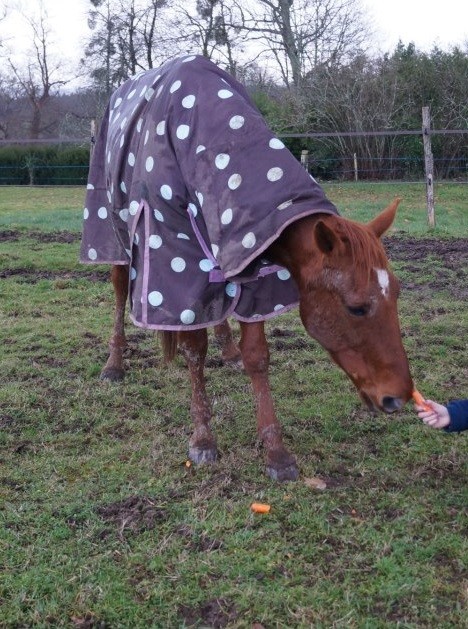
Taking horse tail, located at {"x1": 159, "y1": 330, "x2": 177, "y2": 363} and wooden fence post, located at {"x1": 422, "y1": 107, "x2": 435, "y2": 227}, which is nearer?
horse tail, located at {"x1": 159, "y1": 330, "x2": 177, "y2": 363}

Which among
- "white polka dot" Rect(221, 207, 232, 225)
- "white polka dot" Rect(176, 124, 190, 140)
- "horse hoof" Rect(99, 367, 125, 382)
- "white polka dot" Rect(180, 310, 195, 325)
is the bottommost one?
"horse hoof" Rect(99, 367, 125, 382)

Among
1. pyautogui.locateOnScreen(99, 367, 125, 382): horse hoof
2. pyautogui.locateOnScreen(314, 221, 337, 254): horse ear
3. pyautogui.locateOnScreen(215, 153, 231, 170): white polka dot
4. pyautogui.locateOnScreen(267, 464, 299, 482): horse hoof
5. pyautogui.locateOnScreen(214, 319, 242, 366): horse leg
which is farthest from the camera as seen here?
pyautogui.locateOnScreen(214, 319, 242, 366): horse leg

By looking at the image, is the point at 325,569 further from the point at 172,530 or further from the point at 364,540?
the point at 172,530

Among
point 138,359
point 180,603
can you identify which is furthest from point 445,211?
point 180,603

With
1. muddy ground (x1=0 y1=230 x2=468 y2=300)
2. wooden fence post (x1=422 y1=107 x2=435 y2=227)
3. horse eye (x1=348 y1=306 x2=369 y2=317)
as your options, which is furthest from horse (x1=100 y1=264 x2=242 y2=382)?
wooden fence post (x1=422 y1=107 x2=435 y2=227)

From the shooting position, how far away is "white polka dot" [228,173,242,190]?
2762mm

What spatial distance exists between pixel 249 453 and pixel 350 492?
1.95 feet

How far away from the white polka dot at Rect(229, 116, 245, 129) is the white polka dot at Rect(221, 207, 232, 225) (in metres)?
0.42

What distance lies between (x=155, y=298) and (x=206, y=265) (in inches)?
11.6

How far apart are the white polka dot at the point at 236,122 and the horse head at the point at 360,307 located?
2.04ft

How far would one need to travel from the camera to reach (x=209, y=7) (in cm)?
3156

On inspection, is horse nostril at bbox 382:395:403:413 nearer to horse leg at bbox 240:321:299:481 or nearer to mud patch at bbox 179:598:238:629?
horse leg at bbox 240:321:299:481

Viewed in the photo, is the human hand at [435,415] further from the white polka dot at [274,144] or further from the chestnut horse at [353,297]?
the white polka dot at [274,144]

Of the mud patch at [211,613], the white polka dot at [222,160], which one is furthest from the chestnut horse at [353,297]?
the mud patch at [211,613]
